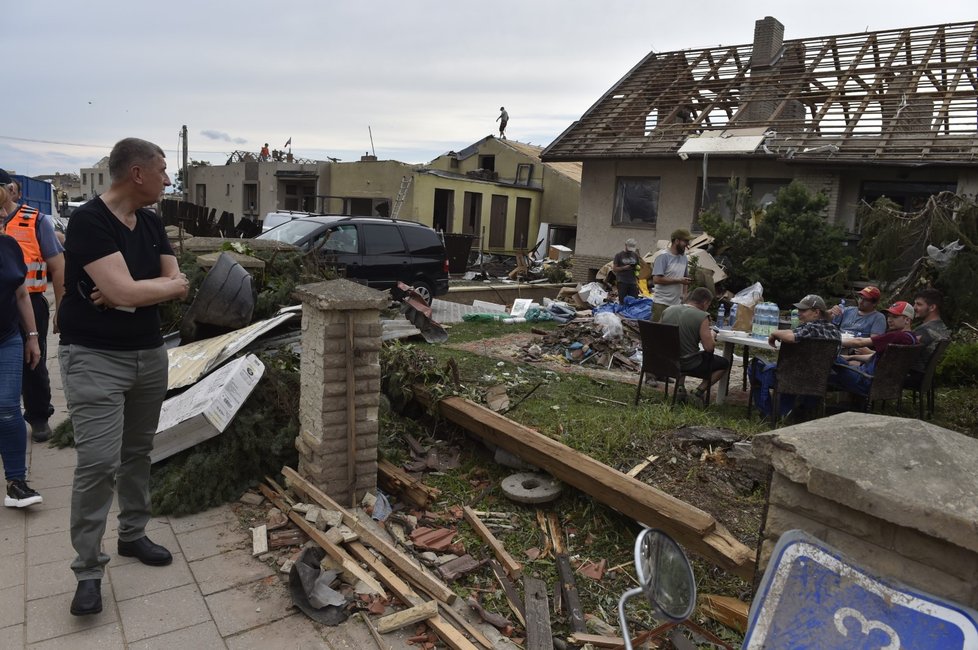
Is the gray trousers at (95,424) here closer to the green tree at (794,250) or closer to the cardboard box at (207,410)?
the cardboard box at (207,410)

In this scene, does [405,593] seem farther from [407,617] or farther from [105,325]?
[105,325]

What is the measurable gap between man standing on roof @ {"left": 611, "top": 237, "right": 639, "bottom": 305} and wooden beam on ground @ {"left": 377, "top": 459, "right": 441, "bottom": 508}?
815 centimetres

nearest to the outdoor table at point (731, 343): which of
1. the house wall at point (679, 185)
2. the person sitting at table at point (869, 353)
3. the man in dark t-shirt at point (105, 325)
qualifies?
the person sitting at table at point (869, 353)

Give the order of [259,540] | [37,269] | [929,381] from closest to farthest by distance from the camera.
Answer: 1. [259,540]
2. [37,269]
3. [929,381]

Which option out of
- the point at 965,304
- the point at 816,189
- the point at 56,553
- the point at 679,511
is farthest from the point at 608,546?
the point at 816,189

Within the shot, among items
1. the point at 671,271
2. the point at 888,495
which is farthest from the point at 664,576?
the point at 671,271

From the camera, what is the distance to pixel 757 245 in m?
12.3

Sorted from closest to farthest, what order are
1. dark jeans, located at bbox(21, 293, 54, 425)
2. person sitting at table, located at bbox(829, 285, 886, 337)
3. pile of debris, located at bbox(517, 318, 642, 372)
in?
dark jeans, located at bbox(21, 293, 54, 425) → person sitting at table, located at bbox(829, 285, 886, 337) → pile of debris, located at bbox(517, 318, 642, 372)

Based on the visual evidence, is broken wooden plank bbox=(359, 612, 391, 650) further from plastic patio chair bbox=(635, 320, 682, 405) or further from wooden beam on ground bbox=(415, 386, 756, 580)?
plastic patio chair bbox=(635, 320, 682, 405)

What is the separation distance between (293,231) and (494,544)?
8040mm

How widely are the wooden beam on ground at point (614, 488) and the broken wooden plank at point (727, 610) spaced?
0.16 m

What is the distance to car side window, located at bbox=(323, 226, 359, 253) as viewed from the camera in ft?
34.5

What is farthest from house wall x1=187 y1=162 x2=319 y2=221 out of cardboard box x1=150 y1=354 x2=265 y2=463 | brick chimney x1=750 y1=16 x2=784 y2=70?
cardboard box x1=150 y1=354 x2=265 y2=463

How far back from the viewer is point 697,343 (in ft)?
20.7
